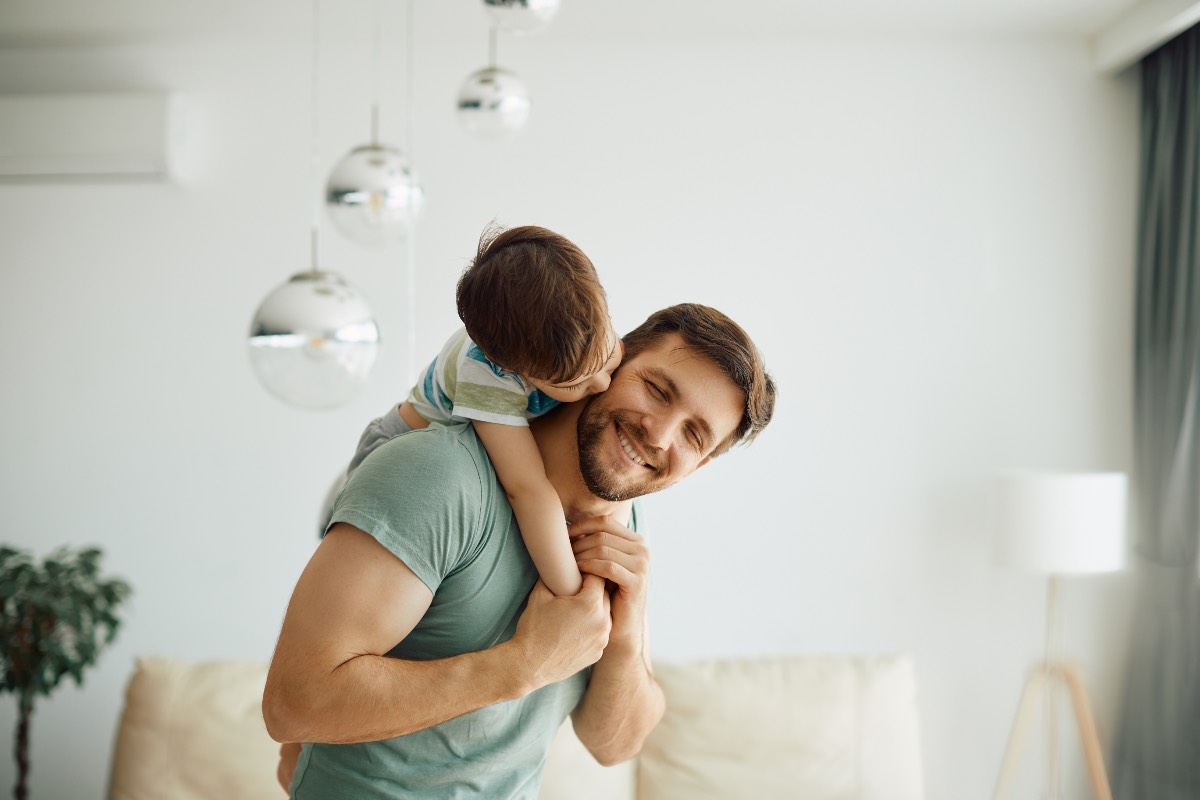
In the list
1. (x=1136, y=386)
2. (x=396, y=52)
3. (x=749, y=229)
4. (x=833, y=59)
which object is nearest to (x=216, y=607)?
(x=396, y=52)

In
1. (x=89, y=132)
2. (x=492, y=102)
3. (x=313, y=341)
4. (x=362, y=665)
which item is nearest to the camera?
(x=362, y=665)

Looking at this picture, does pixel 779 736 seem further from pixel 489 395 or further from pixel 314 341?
pixel 489 395

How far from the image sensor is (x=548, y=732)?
1.40m

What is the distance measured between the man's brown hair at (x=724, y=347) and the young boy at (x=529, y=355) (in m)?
0.09

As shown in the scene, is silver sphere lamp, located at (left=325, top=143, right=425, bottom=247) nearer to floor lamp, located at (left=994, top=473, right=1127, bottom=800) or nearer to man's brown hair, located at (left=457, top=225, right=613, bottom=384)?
man's brown hair, located at (left=457, top=225, right=613, bottom=384)

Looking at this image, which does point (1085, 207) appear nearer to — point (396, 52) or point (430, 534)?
point (396, 52)

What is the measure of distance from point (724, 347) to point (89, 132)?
3.36 m

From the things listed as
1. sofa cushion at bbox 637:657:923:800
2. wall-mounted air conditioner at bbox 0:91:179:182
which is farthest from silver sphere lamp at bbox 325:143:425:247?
wall-mounted air conditioner at bbox 0:91:179:182

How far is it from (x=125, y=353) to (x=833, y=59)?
2.85 metres

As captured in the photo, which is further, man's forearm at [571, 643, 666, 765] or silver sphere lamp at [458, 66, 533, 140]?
silver sphere lamp at [458, 66, 533, 140]

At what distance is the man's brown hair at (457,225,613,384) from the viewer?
1174mm

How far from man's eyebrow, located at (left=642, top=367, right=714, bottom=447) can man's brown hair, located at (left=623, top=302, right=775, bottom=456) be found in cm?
5

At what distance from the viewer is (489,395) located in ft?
4.11

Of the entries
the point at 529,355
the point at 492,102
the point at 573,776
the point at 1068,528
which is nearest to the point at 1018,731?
the point at 1068,528
